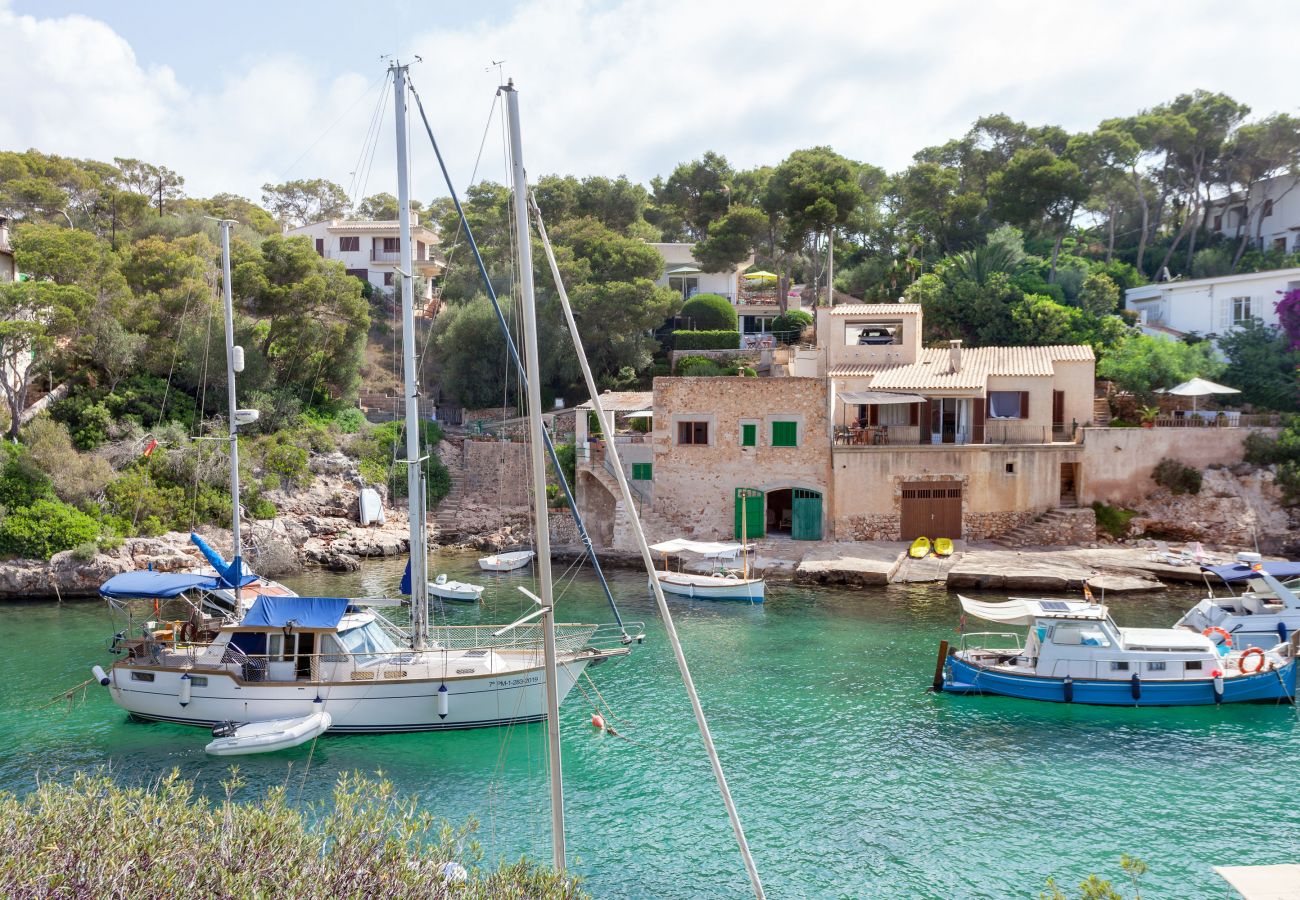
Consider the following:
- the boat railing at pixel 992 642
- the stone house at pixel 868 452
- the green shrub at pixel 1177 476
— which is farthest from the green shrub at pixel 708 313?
the boat railing at pixel 992 642

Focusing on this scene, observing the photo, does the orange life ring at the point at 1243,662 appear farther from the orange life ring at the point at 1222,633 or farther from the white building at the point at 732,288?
the white building at the point at 732,288

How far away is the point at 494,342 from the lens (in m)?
50.3

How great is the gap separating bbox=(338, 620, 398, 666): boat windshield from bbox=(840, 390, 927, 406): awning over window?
21.0 meters

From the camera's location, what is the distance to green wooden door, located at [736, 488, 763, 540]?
37.6m

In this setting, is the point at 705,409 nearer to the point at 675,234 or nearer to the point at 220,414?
the point at 220,414

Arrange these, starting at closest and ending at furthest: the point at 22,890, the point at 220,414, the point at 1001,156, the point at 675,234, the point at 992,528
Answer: the point at 22,890
the point at 992,528
the point at 220,414
the point at 1001,156
the point at 675,234

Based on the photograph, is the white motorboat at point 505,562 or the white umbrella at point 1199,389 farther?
the white umbrella at point 1199,389

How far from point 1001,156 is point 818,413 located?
35.4 metres

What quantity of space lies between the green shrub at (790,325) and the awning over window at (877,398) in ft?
52.4

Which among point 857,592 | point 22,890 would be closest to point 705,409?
point 857,592

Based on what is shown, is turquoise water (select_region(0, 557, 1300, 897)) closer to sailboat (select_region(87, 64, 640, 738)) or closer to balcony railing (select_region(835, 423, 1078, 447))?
sailboat (select_region(87, 64, 640, 738))

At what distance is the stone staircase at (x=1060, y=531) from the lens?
35812 millimetres

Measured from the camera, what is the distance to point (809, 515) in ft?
123

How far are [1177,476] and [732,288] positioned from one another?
30923 mm
